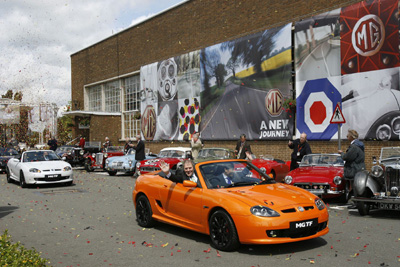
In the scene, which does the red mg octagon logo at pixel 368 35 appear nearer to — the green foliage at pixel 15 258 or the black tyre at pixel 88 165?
the black tyre at pixel 88 165

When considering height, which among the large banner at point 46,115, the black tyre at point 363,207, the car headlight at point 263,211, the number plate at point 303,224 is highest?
the large banner at point 46,115

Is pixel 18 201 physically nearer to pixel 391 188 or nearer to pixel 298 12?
pixel 391 188

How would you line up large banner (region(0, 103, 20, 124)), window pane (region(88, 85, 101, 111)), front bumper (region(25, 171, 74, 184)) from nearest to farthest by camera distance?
front bumper (region(25, 171, 74, 184)) → window pane (region(88, 85, 101, 111)) → large banner (region(0, 103, 20, 124))

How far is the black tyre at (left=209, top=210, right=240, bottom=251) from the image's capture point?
5.85 meters

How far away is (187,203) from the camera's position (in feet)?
22.2

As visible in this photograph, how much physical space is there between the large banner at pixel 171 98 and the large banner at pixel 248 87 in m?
0.99

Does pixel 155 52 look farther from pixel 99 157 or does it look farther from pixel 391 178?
pixel 391 178

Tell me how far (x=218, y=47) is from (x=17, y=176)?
42.6 ft

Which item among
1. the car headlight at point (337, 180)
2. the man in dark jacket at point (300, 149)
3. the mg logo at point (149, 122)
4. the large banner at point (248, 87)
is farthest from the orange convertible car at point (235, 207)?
the mg logo at point (149, 122)

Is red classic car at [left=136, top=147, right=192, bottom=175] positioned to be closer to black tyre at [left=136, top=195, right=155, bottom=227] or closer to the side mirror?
black tyre at [left=136, top=195, right=155, bottom=227]

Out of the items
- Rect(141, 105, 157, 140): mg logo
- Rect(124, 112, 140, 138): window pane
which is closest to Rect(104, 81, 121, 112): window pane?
Rect(124, 112, 140, 138): window pane

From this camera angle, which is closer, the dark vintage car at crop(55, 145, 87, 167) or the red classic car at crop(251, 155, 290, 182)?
the red classic car at crop(251, 155, 290, 182)

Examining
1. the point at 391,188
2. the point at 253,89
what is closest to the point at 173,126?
the point at 253,89

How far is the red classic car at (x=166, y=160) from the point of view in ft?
55.7
